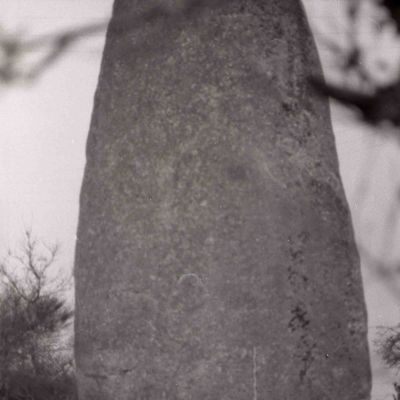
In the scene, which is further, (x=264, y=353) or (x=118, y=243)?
(x=118, y=243)

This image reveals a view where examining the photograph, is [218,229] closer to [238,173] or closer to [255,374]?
[238,173]

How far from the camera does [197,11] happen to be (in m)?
3.71

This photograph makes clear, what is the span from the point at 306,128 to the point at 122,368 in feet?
5.08

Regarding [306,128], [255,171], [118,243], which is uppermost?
[306,128]

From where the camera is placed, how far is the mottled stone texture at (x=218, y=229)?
343 cm

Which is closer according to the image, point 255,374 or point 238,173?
point 255,374

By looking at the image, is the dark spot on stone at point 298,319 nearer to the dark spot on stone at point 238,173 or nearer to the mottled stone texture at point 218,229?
the mottled stone texture at point 218,229

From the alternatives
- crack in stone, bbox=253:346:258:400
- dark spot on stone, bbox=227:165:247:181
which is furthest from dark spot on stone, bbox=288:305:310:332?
dark spot on stone, bbox=227:165:247:181

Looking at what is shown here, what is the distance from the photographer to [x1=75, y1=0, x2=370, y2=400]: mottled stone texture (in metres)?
3.43

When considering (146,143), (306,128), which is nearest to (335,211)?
(306,128)

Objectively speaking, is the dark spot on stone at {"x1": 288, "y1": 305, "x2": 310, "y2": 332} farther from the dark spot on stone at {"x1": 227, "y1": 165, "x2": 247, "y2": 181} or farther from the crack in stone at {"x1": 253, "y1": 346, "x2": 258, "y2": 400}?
the dark spot on stone at {"x1": 227, "y1": 165, "x2": 247, "y2": 181}

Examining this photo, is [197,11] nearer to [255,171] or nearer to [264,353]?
[255,171]

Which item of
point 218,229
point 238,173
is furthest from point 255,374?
point 238,173

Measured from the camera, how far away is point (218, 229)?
3457mm
